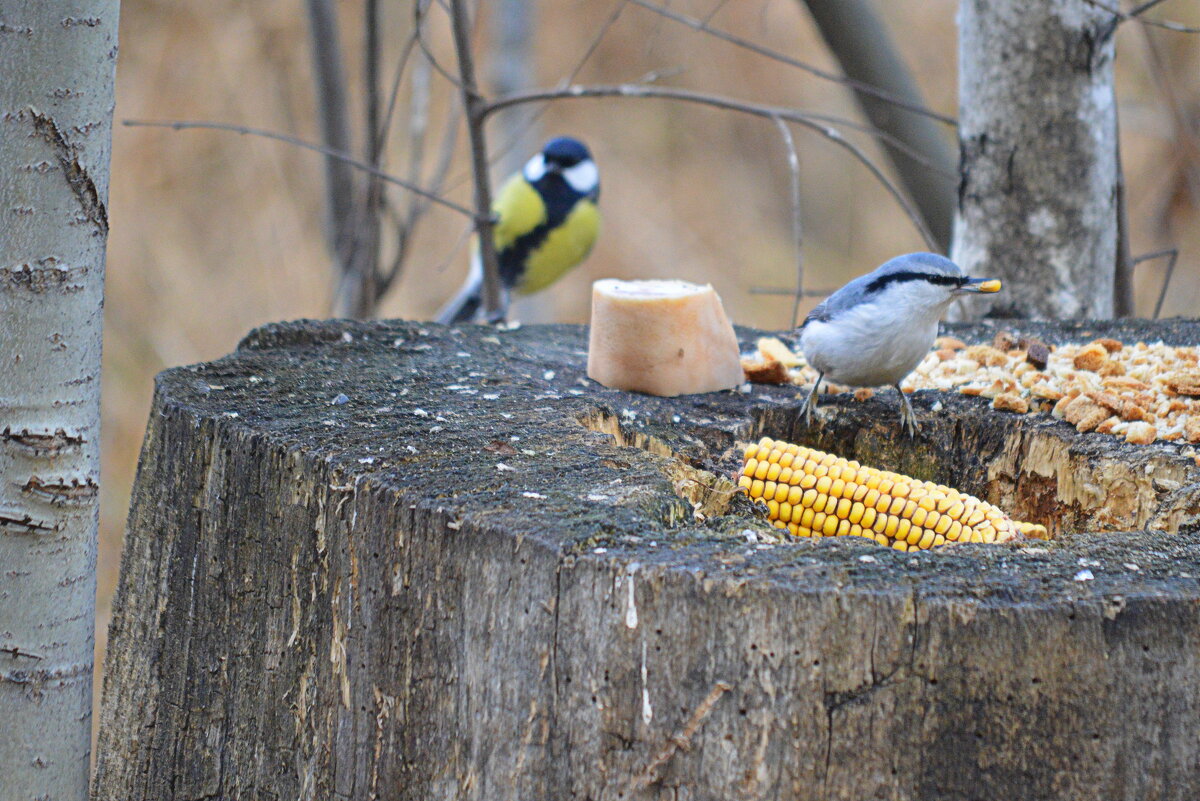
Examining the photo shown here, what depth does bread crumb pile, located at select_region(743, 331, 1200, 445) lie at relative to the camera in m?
1.88

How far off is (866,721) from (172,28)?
6.94 meters

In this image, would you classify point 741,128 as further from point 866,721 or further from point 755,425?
point 866,721

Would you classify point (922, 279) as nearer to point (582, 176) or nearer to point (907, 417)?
point (907, 417)

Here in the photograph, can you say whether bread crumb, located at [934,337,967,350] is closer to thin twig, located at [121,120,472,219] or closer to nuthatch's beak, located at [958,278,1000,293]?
nuthatch's beak, located at [958,278,1000,293]

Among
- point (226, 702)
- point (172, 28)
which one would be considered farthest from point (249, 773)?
point (172, 28)

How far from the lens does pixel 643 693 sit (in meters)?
1.21

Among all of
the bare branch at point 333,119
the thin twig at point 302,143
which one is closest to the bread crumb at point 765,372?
the thin twig at point 302,143

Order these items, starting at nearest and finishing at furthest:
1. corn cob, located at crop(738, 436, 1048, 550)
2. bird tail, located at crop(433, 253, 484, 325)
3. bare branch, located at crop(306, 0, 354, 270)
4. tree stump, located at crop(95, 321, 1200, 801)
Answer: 1. tree stump, located at crop(95, 321, 1200, 801)
2. corn cob, located at crop(738, 436, 1048, 550)
3. bare branch, located at crop(306, 0, 354, 270)
4. bird tail, located at crop(433, 253, 484, 325)

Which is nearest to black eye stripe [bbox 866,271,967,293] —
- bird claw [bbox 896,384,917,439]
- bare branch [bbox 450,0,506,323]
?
bird claw [bbox 896,384,917,439]

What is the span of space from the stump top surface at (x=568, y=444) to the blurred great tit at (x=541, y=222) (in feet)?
6.82

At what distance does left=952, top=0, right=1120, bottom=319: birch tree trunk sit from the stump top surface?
11.1 inches

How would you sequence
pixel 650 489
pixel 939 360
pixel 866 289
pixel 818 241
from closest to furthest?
pixel 650 489 → pixel 866 289 → pixel 939 360 → pixel 818 241

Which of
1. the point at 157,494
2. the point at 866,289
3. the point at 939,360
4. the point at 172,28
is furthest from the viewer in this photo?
the point at 172,28

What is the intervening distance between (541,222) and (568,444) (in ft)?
10.3
